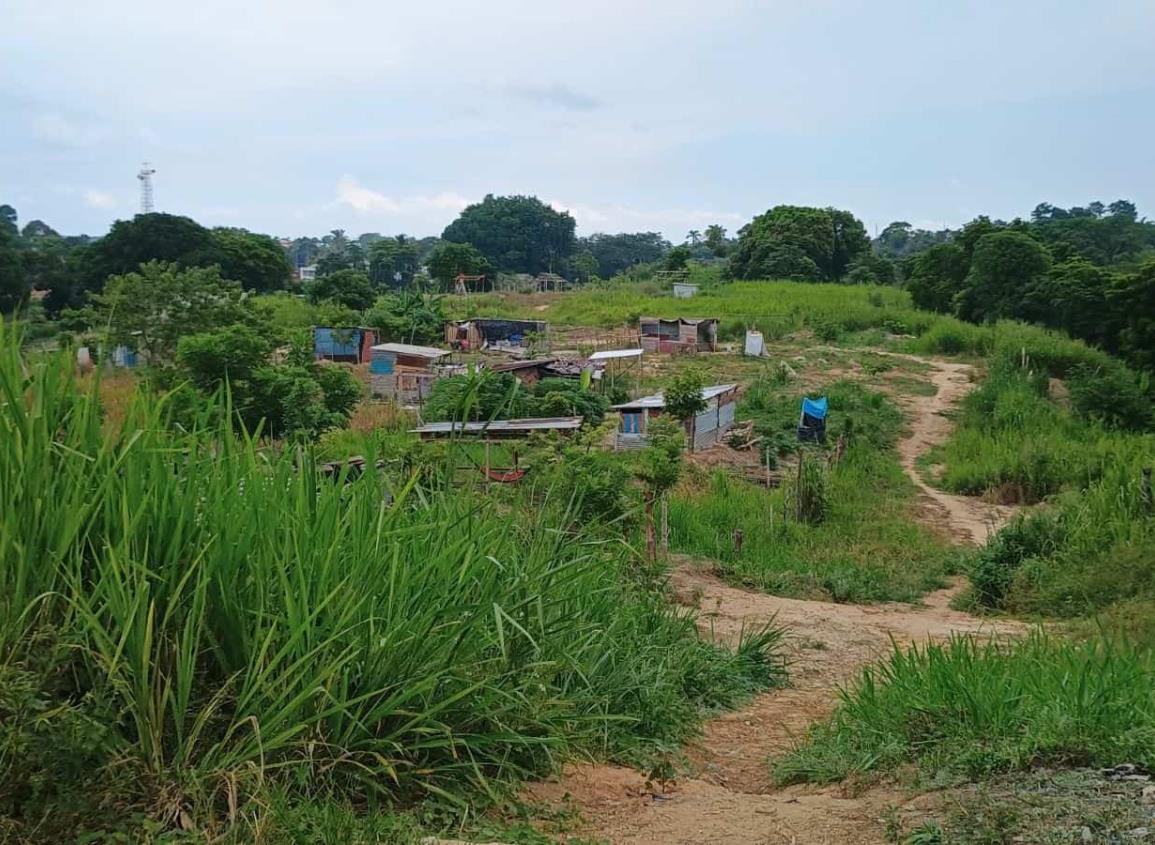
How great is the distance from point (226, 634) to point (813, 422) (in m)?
16.8

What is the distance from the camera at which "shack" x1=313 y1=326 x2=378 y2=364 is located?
94.1 feet

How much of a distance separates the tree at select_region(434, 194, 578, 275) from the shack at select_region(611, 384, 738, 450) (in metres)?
51.1

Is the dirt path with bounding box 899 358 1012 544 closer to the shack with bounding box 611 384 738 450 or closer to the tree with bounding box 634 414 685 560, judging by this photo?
the shack with bounding box 611 384 738 450

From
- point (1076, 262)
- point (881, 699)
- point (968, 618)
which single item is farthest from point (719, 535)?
point (1076, 262)

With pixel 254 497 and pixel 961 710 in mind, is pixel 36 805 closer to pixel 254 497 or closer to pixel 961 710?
pixel 254 497

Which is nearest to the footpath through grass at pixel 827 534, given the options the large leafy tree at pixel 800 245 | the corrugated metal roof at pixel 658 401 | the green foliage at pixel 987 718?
the corrugated metal roof at pixel 658 401

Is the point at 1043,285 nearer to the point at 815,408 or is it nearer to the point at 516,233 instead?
the point at 815,408

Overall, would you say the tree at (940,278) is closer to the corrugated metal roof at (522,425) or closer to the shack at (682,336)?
the shack at (682,336)

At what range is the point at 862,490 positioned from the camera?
14609 millimetres

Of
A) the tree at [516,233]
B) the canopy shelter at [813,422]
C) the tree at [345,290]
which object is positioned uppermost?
the tree at [516,233]

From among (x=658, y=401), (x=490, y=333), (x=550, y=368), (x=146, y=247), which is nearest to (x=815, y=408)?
(x=658, y=401)

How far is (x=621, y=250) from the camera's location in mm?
84562

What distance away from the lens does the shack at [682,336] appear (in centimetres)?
3033

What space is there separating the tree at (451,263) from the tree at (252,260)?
813 centimetres
